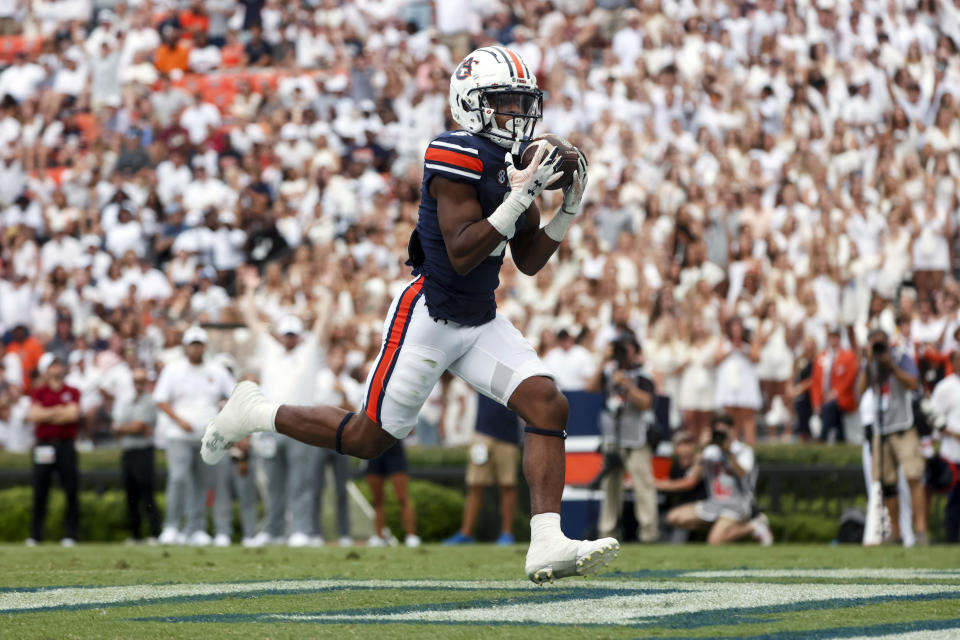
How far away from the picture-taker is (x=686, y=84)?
1919 centimetres

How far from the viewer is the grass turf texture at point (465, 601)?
5.01m

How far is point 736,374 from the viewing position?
14.9 meters

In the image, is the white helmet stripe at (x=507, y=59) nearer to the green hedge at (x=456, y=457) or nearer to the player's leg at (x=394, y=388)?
the player's leg at (x=394, y=388)

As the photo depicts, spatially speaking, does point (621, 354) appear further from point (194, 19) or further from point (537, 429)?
point (194, 19)

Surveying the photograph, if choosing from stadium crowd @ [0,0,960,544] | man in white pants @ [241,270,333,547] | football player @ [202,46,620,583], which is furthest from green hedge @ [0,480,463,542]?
football player @ [202,46,620,583]

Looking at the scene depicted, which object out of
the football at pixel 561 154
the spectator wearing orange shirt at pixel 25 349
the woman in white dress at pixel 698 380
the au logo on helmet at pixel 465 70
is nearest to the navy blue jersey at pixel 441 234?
the football at pixel 561 154

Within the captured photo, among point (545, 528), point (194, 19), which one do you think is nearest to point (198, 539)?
point (545, 528)

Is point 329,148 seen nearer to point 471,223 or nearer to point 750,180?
point 750,180

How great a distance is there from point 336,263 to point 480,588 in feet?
37.5

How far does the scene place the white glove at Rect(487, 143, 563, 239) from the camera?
5918 millimetres

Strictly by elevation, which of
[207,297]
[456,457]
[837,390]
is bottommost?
[456,457]

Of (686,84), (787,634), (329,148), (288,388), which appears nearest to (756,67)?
(686,84)

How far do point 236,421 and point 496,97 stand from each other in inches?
76.2

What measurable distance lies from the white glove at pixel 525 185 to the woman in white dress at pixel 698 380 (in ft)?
30.6
